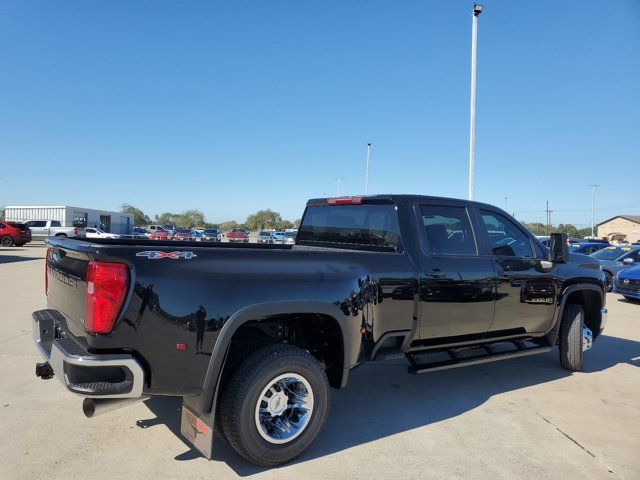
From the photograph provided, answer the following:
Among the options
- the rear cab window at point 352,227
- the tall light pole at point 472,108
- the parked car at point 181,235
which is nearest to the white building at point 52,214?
the parked car at point 181,235

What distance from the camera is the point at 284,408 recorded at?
3.01 metres

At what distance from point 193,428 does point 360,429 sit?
1440mm

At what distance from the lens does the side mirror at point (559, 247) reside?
4.65 meters

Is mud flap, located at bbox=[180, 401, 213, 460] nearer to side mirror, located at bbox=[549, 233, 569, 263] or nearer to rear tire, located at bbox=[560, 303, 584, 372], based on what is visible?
side mirror, located at bbox=[549, 233, 569, 263]

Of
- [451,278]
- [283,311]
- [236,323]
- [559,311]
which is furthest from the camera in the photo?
[559,311]

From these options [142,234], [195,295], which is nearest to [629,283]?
[195,295]

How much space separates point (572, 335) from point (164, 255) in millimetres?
4770

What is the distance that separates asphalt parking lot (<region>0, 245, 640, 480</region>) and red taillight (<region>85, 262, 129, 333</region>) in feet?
3.66

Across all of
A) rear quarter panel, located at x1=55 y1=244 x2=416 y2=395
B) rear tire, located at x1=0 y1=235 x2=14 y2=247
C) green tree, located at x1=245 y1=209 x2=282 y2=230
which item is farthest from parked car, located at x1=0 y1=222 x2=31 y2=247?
green tree, located at x1=245 y1=209 x2=282 y2=230

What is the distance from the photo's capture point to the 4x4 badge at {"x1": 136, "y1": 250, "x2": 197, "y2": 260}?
255 cm

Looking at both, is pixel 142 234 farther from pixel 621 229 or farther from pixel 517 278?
pixel 621 229

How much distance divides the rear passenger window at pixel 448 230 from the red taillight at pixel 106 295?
250cm

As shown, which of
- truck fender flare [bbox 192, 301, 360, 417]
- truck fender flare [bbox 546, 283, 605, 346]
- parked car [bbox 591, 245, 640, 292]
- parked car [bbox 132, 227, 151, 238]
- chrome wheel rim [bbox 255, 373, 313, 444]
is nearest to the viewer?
truck fender flare [bbox 192, 301, 360, 417]

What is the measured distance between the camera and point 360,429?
364cm
